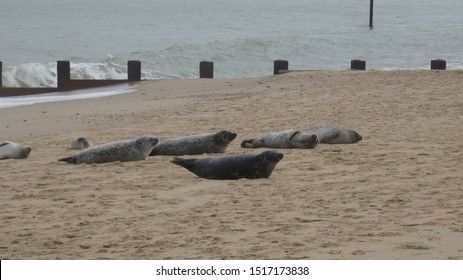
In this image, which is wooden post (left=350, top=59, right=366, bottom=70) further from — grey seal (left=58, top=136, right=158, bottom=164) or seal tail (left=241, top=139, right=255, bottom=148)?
grey seal (left=58, top=136, right=158, bottom=164)

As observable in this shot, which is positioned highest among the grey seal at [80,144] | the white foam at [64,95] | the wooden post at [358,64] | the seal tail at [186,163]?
the seal tail at [186,163]

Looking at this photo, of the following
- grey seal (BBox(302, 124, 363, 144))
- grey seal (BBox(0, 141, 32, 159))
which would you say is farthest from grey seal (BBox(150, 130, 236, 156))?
grey seal (BBox(0, 141, 32, 159))

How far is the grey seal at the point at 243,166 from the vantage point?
737 cm

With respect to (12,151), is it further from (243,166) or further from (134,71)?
(134,71)

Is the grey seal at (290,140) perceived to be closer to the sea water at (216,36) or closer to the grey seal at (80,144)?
the grey seal at (80,144)

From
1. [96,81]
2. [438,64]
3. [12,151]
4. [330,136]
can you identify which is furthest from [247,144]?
[438,64]

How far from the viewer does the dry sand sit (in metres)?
5.43

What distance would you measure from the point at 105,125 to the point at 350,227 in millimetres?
6035

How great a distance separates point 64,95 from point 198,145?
8.00m

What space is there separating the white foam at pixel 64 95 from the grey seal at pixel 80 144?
5708mm

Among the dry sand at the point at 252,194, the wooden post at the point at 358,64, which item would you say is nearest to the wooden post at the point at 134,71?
the wooden post at the point at 358,64

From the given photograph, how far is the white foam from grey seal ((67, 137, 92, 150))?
5.71 m

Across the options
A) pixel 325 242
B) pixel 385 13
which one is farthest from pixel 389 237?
pixel 385 13

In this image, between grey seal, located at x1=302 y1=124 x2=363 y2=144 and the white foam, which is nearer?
grey seal, located at x1=302 y1=124 x2=363 y2=144
